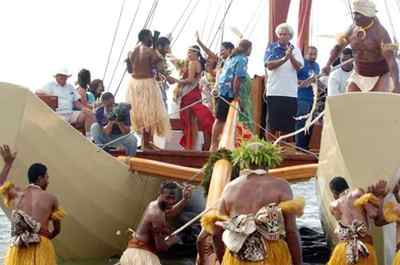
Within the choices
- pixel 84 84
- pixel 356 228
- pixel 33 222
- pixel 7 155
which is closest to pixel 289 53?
pixel 84 84

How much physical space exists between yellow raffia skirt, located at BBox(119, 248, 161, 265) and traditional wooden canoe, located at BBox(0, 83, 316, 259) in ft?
5.11

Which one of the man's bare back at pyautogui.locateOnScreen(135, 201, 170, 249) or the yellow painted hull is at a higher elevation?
the yellow painted hull

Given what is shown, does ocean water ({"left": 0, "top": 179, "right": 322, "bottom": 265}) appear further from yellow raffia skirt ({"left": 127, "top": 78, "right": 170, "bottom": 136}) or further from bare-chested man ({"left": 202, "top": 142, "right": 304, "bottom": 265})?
bare-chested man ({"left": 202, "top": 142, "right": 304, "bottom": 265})

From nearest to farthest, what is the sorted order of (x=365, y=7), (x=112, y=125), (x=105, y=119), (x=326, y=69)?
(x=365, y=7)
(x=326, y=69)
(x=112, y=125)
(x=105, y=119)

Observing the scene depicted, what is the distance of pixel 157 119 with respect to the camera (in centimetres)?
1322

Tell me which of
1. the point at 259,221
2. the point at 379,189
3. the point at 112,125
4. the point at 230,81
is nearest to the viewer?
the point at 259,221

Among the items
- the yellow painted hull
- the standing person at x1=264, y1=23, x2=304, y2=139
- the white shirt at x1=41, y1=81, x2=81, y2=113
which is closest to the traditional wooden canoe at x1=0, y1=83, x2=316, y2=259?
the yellow painted hull

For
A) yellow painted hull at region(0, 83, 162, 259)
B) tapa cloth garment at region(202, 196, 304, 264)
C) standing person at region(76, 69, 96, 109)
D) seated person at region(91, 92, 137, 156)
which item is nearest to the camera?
tapa cloth garment at region(202, 196, 304, 264)

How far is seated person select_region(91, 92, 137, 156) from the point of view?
12344 millimetres

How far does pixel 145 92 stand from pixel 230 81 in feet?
3.56

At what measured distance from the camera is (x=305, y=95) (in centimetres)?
1403

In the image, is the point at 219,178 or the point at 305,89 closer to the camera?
the point at 219,178

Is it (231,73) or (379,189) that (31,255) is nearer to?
(379,189)

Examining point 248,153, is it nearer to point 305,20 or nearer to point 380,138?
point 380,138
